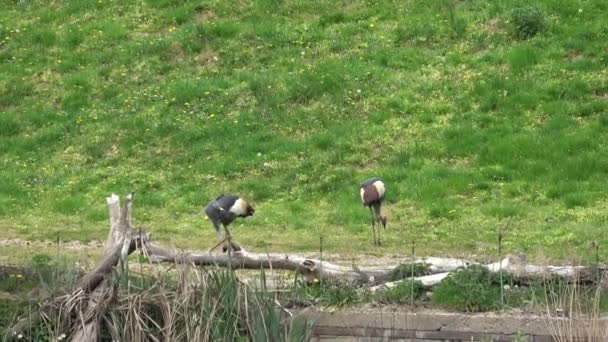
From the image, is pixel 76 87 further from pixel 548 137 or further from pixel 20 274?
pixel 20 274

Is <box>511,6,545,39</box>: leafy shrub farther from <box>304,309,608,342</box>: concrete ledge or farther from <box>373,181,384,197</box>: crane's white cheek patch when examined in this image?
<box>304,309,608,342</box>: concrete ledge

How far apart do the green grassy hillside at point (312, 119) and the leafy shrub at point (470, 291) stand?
2.51m

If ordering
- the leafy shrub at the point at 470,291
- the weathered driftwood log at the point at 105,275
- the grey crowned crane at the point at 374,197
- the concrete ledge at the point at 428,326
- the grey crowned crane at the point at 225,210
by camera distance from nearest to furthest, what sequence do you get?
the concrete ledge at the point at 428,326, the weathered driftwood log at the point at 105,275, the leafy shrub at the point at 470,291, the grey crowned crane at the point at 225,210, the grey crowned crane at the point at 374,197

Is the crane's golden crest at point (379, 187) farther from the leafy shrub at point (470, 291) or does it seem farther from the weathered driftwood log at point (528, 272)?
the leafy shrub at point (470, 291)

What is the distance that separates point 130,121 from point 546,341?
1085cm

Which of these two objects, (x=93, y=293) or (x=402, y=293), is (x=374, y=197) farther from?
(x=93, y=293)

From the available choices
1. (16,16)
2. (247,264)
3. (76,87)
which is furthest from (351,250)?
(16,16)

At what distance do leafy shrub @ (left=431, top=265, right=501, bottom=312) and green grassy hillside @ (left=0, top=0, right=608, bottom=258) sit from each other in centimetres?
251

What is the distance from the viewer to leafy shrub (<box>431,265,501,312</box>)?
879 cm

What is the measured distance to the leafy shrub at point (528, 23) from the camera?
737 inches

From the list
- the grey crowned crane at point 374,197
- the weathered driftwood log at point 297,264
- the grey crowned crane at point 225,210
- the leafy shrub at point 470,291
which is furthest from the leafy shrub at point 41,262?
the grey crowned crane at point 374,197

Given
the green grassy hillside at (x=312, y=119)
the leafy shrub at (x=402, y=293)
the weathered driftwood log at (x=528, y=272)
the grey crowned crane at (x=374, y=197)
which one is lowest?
the leafy shrub at (x=402, y=293)

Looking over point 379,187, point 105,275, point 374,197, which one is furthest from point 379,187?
point 105,275

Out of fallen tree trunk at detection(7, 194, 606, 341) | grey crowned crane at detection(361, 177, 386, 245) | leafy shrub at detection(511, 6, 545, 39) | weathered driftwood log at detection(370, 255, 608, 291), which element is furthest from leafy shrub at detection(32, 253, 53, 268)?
leafy shrub at detection(511, 6, 545, 39)
